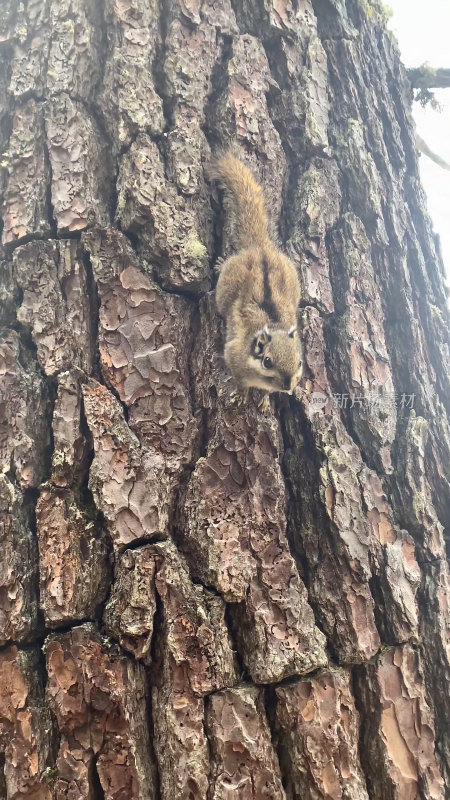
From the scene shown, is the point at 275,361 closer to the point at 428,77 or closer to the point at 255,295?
the point at 255,295

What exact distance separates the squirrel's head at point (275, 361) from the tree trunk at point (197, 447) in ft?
0.29

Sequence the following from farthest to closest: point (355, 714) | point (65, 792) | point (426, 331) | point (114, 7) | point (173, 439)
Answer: point (426, 331)
point (114, 7)
point (173, 439)
point (355, 714)
point (65, 792)

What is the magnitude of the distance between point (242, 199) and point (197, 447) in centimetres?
117

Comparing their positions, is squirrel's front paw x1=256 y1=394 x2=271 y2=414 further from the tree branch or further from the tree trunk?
the tree branch

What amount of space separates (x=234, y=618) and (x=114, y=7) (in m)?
2.85

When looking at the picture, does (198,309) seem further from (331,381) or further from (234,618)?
(234,618)

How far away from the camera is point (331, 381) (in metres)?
2.62

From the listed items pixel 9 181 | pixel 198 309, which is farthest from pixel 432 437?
pixel 9 181

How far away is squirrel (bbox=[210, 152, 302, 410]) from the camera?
251cm

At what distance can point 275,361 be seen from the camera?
2.56 meters

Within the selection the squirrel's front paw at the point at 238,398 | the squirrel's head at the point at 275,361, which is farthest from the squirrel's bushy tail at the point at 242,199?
the squirrel's front paw at the point at 238,398

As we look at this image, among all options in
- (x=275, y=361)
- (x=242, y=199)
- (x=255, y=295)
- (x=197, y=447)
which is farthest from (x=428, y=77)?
(x=197, y=447)

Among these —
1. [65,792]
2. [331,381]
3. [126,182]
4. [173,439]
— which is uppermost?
[126,182]

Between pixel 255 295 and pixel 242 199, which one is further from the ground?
pixel 242 199
